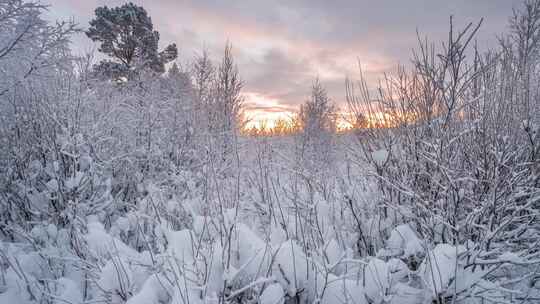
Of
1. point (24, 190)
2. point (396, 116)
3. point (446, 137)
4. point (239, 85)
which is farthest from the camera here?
point (239, 85)

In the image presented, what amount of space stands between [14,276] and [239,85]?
1102 centimetres

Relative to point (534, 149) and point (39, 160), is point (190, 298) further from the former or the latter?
point (39, 160)

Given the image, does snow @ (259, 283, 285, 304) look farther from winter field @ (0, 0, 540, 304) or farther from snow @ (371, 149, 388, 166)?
snow @ (371, 149, 388, 166)

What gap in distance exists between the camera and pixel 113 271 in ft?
6.90

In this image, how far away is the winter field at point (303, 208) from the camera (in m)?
2.07

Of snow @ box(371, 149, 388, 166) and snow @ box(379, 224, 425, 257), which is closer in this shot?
snow @ box(379, 224, 425, 257)

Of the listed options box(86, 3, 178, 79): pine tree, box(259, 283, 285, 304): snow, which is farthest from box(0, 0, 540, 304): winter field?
box(86, 3, 178, 79): pine tree

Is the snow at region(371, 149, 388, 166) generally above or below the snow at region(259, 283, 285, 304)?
above

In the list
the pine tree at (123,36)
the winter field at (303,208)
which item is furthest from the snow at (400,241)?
the pine tree at (123,36)

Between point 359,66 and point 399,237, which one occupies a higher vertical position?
point 359,66

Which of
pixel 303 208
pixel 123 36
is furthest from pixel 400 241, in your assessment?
pixel 123 36

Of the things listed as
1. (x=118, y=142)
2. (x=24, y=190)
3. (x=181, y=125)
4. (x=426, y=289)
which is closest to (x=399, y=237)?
(x=426, y=289)

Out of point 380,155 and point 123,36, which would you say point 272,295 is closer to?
point 380,155

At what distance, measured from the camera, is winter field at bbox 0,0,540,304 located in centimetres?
207
